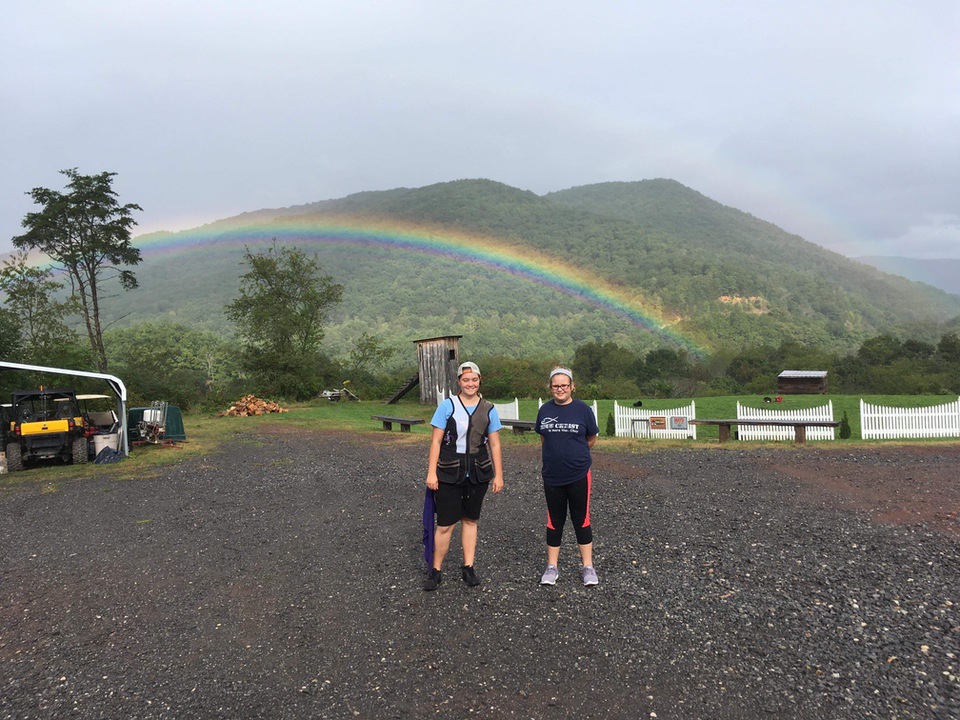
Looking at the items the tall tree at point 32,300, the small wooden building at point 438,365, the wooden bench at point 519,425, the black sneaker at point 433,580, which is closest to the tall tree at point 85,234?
the tall tree at point 32,300

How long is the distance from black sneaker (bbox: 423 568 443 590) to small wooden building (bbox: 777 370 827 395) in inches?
1236

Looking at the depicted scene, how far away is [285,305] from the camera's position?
37.8 metres

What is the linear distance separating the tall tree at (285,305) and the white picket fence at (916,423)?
27026mm

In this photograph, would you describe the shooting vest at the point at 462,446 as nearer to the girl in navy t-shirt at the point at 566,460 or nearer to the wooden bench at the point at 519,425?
the girl in navy t-shirt at the point at 566,460

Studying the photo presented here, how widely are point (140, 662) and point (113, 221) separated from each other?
35.8 m

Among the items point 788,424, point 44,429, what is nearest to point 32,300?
point 44,429

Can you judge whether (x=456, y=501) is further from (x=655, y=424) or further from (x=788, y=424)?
(x=655, y=424)

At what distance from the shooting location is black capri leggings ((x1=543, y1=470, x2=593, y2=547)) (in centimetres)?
464

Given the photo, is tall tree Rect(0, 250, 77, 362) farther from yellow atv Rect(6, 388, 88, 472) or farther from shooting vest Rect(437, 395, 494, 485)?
shooting vest Rect(437, 395, 494, 485)

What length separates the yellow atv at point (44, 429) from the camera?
1192 cm

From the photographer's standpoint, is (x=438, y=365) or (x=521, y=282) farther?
(x=521, y=282)

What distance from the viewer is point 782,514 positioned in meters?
6.68

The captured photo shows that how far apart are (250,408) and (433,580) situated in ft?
79.4

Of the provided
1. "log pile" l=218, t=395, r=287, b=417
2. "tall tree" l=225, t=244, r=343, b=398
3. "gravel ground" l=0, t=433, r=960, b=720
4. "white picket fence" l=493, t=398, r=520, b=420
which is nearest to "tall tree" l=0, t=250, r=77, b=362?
"tall tree" l=225, t=244, r=343, b=398
